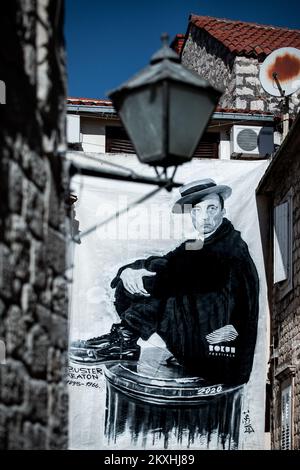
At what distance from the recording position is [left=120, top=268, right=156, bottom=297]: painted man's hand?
47.9 ft

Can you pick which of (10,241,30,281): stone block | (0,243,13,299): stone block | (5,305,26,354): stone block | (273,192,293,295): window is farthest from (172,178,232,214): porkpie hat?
(0,243,13,299): stone block

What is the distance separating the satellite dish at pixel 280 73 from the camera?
15375 millimetres

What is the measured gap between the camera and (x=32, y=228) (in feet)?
Result: 13.4

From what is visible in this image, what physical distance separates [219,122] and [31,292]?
12.5m

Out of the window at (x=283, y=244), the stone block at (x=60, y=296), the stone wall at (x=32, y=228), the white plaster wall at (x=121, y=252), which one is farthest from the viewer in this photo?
the white plaster wall at (x=121, y=252)

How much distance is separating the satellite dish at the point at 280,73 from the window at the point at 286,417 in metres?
4.95

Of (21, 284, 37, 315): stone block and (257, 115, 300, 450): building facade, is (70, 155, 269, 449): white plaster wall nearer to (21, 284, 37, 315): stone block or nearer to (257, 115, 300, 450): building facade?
(257, 115, 300, 450): building facade

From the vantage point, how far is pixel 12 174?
12.5 ft

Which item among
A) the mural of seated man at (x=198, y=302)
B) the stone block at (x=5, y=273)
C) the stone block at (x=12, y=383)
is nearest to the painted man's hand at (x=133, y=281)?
the mural of seated man at (x=198, y=302)

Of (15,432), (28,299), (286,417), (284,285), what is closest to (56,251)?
(28,299)

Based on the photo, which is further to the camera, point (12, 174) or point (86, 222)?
point (86, 222)

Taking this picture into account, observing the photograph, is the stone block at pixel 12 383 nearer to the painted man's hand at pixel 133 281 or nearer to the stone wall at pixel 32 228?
the stone wall at pixel 32 228
